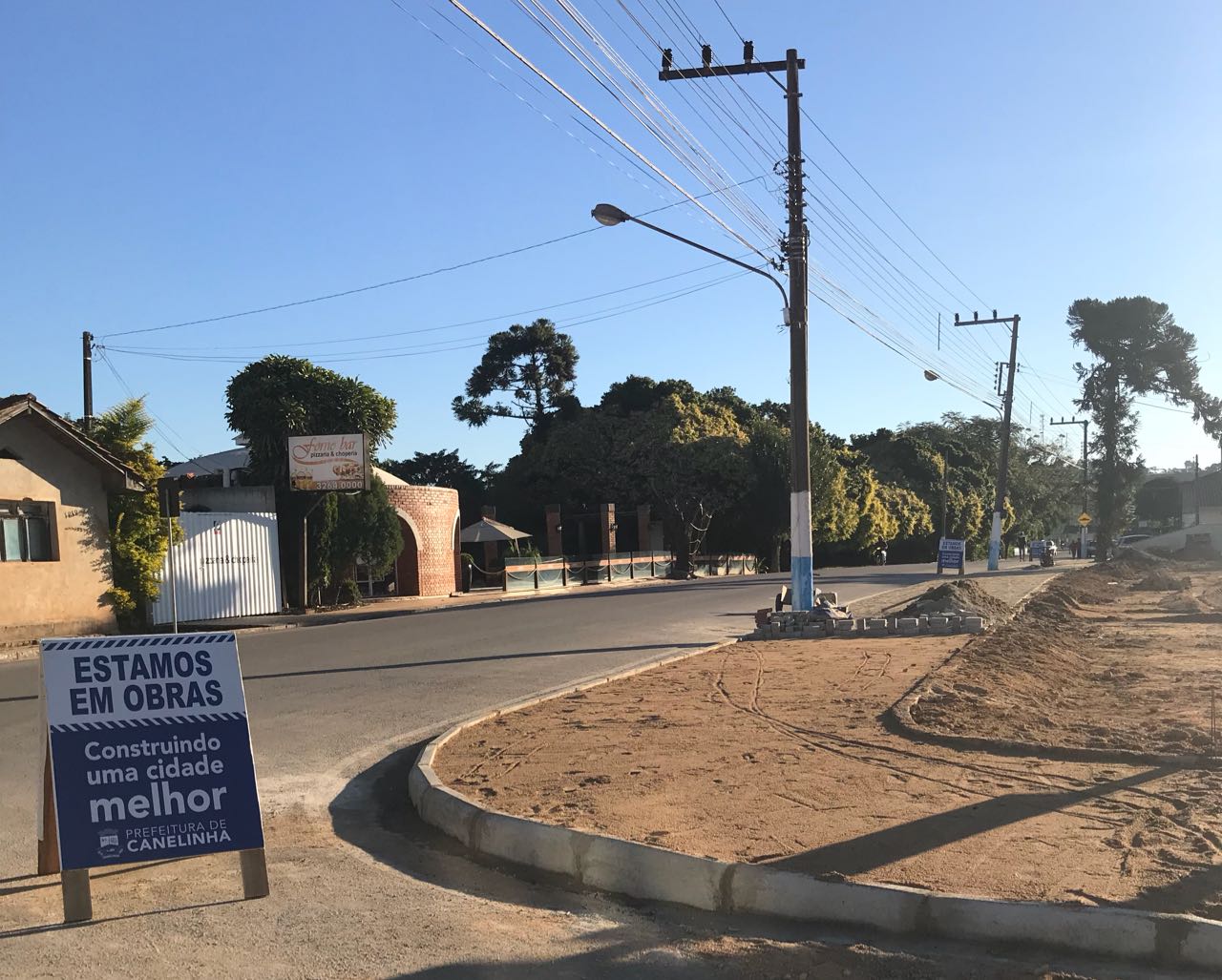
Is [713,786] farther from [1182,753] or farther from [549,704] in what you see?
[549,704]

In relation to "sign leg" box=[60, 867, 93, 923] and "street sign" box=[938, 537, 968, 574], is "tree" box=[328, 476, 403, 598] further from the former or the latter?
"sign leg" box=[60, 867, 93, 923]

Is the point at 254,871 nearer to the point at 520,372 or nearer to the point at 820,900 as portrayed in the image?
the point at 820,900

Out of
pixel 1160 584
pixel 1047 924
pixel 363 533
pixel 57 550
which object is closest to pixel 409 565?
pixel 363 533

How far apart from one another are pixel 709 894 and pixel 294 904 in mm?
1963

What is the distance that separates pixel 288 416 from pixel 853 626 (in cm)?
1619

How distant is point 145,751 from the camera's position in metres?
5.42

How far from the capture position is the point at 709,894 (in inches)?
205

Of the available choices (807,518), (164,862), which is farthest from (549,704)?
(807,518)

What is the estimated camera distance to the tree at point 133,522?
21453mm

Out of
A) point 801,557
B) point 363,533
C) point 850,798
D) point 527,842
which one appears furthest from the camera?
point 363,533

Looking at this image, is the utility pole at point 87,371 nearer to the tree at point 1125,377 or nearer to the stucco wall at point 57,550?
the stucco wall at point 57,550

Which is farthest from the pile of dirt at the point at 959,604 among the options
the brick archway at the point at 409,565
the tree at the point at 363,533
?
the brick archway at the point at 409,565

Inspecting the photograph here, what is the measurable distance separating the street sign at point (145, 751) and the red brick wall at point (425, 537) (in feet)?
90.1

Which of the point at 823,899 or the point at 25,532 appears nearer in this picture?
the point at 823,899
